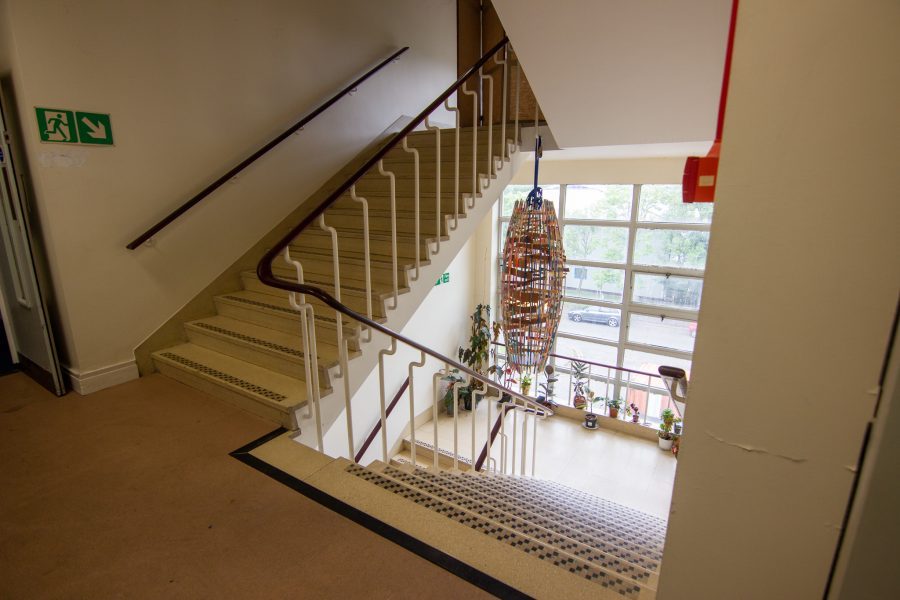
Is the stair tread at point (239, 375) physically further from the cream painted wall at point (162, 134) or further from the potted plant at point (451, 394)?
the potted plant at point (451, 394)

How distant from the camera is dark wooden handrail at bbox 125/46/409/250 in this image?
2729 millimetres

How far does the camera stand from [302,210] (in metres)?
3.69

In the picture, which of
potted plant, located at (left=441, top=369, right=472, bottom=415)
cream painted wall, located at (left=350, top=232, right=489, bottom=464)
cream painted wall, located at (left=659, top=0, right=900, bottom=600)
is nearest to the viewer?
cream painted wall, located at (left=659, top=0, right=900, bottom=600)

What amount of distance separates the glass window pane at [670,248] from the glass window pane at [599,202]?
446 mm

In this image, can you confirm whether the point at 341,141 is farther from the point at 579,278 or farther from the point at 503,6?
the point at 579,278

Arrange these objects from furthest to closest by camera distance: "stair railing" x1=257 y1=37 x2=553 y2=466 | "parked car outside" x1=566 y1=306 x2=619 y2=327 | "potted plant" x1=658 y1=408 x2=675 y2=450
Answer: "parked car outside" x1=566 y1=306 x2=619 y2=327 < "potted plant" x1=658 y1=408 x2=675 y2=450 < "stair railing" x1=257 y1=37 x2=553 y2=466

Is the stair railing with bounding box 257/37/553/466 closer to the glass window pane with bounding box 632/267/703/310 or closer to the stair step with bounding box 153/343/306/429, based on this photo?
the stair step with bounding box 153/343/306/429

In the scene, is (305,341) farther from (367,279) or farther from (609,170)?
(609,170)

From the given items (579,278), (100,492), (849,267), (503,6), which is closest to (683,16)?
(503,6)

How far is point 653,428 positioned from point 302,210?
5.56m

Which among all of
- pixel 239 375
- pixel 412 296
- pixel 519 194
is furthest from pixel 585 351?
pixel 239 375

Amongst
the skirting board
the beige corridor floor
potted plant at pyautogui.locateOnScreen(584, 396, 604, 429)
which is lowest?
potted plant at pyautogui.locateOnScreen(584, 396, 604, 429)

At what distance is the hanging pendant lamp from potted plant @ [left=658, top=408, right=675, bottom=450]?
4.78m

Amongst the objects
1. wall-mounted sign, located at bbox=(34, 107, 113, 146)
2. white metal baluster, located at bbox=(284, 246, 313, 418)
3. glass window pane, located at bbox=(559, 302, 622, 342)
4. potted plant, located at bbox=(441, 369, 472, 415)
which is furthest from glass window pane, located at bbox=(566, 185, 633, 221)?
wall-mounted sign, located at bbox=(34, 107, 113, 146)
